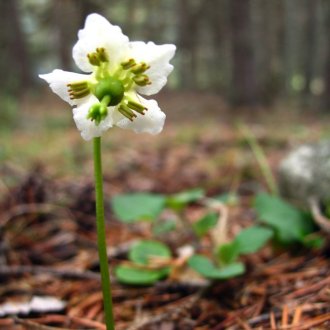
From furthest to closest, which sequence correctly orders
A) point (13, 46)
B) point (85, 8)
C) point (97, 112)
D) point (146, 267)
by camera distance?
point (13, 46), point (85, 8), point (146, 267), point (97, 112)

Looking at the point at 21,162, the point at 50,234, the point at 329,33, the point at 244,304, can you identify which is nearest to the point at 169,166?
the point at 21,162

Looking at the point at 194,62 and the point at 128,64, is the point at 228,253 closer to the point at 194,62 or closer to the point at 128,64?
the point at 128,64

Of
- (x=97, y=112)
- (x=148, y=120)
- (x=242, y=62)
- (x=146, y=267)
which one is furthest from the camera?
(x=242, y=62)

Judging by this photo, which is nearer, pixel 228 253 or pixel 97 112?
pixel 97 112

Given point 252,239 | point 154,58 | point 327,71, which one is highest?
point 327,71

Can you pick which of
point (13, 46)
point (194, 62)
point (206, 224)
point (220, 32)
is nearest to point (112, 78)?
point (206, 224)

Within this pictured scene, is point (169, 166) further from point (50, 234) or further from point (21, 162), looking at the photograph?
point (50, 234)

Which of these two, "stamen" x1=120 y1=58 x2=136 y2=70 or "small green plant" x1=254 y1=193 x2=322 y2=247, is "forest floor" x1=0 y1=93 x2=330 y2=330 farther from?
"stamen" x1=120 y1=58 x2=136 y2=70

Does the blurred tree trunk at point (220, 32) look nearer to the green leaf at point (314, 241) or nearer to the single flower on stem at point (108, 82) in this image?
the green leaf at point (314, 241)

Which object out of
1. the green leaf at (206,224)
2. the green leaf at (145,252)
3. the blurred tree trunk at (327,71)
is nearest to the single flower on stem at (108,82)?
the green leaf at (145,252)
